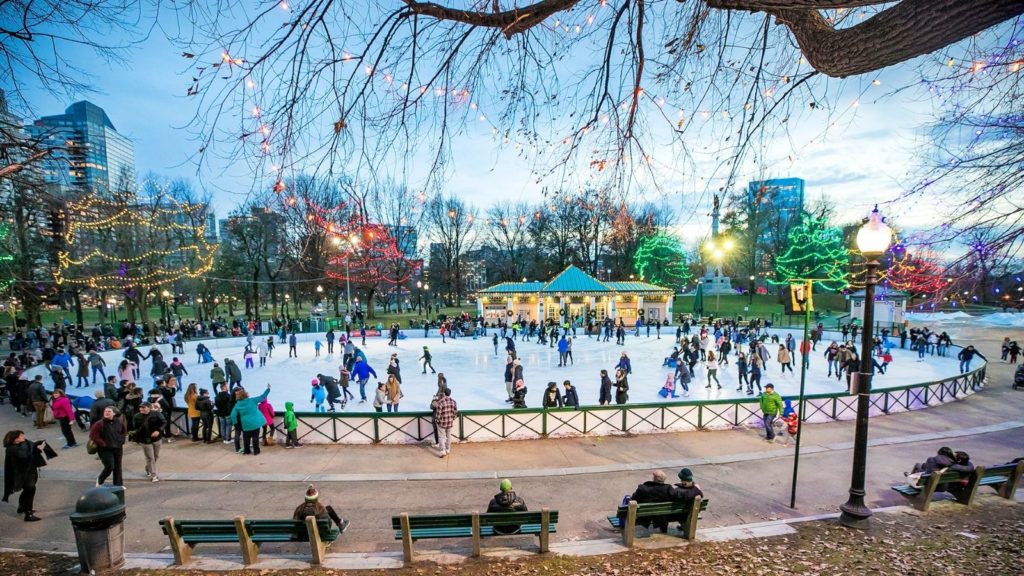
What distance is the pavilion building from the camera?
32.6 meters

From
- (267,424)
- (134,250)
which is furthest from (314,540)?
(134,250)

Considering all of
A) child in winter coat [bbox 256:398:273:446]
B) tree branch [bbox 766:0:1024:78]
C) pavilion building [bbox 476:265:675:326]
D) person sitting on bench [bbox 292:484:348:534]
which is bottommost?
child in winter coat [bbox 256:398:273:446]

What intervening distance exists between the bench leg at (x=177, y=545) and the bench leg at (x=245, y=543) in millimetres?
606

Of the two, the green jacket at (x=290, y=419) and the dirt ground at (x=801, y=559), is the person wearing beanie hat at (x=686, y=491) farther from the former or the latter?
the green jacket at (x=290, y=419)

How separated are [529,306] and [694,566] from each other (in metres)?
28.8

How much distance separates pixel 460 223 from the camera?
49.1 meters

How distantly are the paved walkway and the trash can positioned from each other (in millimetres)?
737

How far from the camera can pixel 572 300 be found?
33188 millimetres

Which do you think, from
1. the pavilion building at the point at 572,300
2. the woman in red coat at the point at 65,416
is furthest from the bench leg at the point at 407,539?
the pavilion building at the point at 572,300

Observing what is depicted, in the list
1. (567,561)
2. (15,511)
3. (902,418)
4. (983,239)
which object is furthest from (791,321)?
(15,511)

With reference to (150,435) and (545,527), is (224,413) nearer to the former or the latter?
(150,435)

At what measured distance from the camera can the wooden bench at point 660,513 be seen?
4.86 metres

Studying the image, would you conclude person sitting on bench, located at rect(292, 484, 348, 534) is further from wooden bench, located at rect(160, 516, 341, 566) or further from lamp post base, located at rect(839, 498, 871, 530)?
lamp post base, located at rect(839, 498, 871, 530)

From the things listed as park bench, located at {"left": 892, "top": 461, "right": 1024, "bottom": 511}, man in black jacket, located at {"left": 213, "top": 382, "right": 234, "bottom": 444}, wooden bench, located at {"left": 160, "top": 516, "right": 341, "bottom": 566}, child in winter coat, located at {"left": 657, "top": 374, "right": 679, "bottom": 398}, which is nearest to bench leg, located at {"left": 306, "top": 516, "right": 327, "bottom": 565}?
wooden bench, located at {"left": 160, "top": 516, "right": 341, "bottom": 566}
